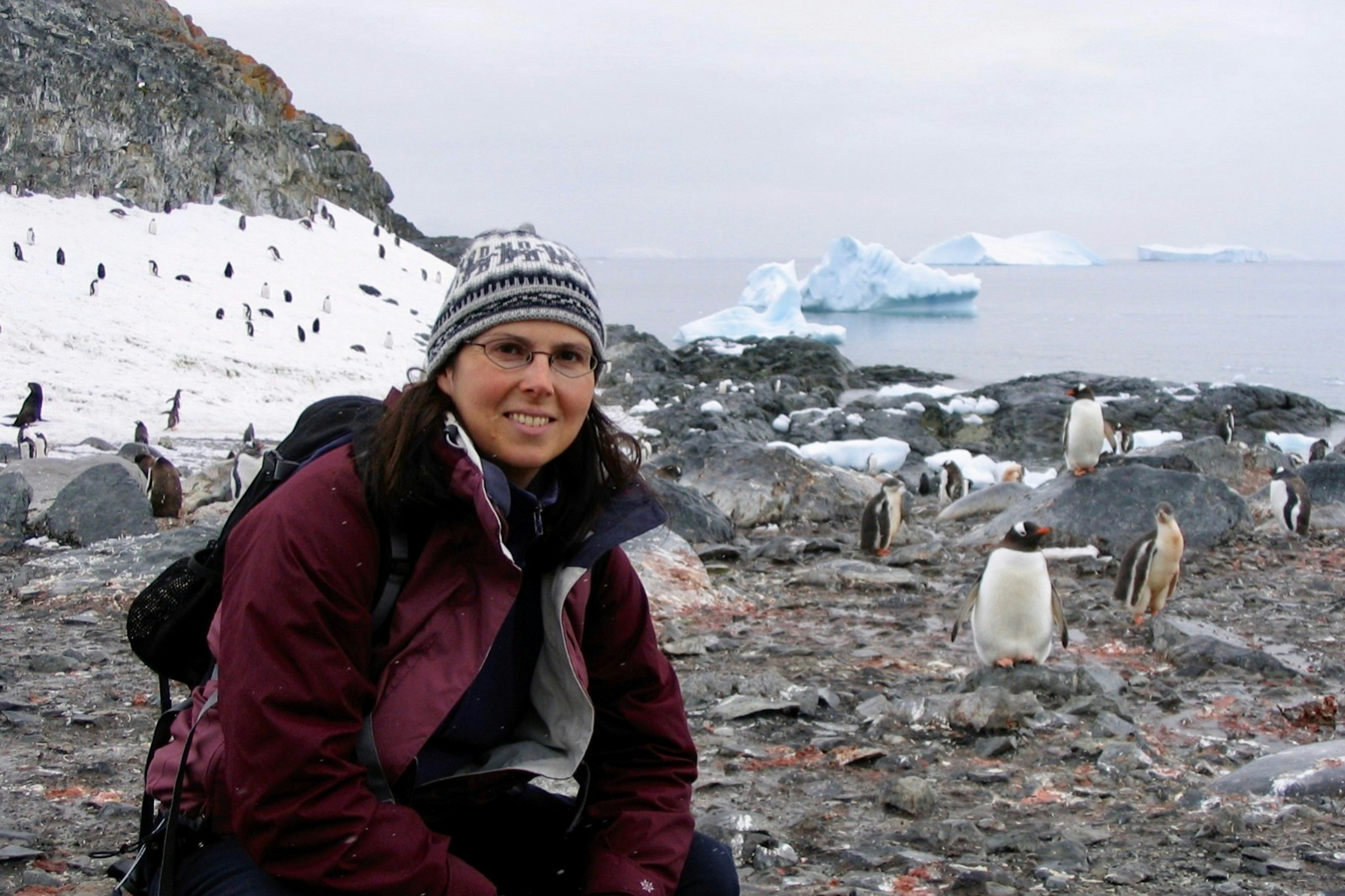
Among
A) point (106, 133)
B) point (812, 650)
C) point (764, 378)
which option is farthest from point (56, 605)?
point (106, 133)

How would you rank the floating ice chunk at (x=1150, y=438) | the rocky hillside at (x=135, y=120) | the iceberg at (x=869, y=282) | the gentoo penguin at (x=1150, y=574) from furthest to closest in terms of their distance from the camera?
the iceberg at (x=869, y=282), the rocky hillside at (x=135, y=120), the floating ice chunk at (x=1150, y=438), the gentoo penguin at (x=1150, y=574)

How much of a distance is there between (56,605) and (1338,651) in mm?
5658

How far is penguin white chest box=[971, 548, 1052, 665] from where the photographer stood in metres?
4.82

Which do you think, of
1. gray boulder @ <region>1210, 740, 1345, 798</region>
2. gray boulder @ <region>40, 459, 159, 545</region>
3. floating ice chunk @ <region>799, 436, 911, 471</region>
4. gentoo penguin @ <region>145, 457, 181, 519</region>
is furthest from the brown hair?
floating ice chunk @ <region>799, 436, 911, 471</region>

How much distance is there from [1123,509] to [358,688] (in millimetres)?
7074

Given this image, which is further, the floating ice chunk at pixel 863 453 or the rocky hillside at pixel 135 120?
the rocky hillside at pixel 135 120

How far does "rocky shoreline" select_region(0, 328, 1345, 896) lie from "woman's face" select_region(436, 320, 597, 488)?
4.27 ft

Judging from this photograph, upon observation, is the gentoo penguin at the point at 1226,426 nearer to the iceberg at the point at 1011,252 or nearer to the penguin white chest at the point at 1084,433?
the penguin white chest at the point at 1084,433

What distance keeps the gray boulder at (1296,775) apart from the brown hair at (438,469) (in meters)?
2.17

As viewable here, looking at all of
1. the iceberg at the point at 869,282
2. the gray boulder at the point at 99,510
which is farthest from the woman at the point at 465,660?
the iceberg at the point at 869,282

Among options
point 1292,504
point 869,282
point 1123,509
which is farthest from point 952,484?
point 869,282

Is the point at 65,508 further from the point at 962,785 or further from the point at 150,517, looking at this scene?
the point at 962,785

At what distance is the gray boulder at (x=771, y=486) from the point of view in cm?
893

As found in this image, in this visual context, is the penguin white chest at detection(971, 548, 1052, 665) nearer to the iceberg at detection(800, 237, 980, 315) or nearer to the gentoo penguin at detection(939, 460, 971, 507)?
the gentoo penguin at detection(939, 460, 971, 507)
